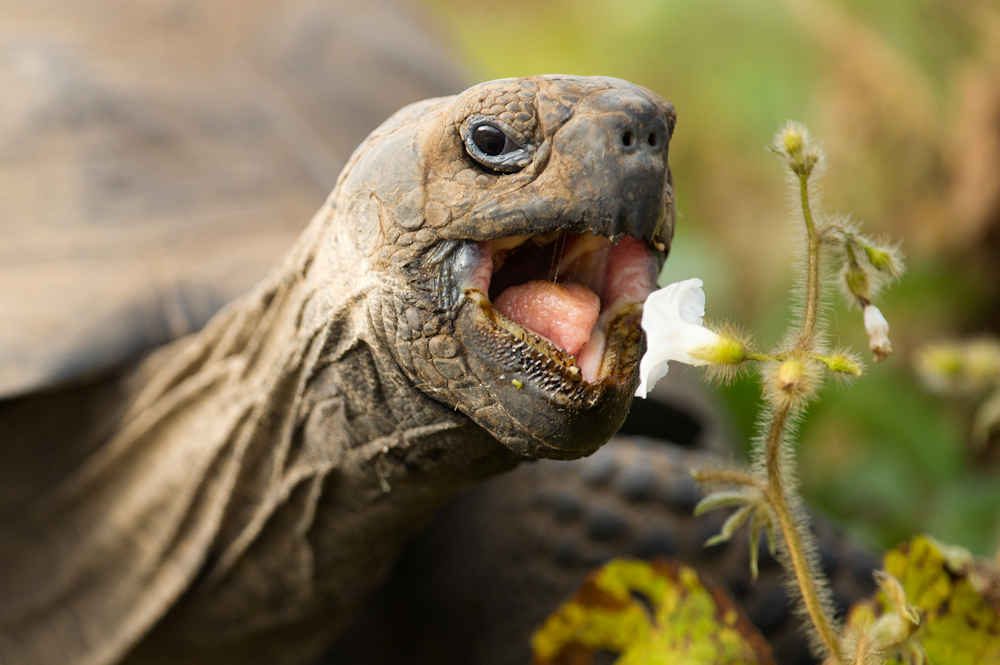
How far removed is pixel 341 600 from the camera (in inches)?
59.1

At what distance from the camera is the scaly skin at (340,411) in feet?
3.17

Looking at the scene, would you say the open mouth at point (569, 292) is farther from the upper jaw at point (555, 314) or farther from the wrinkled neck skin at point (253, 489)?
the wrinkled neck skin at point (253, 489)

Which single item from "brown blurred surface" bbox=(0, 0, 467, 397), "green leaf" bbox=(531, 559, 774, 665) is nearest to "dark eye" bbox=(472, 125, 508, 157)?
"green leaf" bbox=(531, 559, 774, 665)

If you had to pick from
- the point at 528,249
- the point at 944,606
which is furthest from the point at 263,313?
the point at 944,606

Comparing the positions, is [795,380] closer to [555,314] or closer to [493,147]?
[555,314]

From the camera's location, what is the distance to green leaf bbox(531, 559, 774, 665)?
118 cm

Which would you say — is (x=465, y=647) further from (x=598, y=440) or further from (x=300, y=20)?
(x=300, y=20)

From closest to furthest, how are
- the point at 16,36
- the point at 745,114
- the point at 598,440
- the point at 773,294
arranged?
the point at 598,440
the point at 16,36
the point at 773,294
the point at 745,114

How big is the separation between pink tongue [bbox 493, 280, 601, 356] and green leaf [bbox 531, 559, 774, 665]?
0.42 meters

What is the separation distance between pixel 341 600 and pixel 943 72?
308 cm

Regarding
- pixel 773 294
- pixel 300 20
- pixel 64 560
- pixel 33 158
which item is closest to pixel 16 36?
pixel 33 158

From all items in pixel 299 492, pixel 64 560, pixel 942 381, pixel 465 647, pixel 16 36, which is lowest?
pixel 465 647

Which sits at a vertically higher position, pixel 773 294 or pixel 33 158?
pixel 33 158

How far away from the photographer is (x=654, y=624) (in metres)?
1.28
